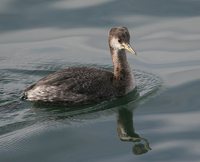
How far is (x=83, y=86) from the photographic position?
464 inches

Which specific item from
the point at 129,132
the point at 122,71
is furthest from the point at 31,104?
the point at 129,132

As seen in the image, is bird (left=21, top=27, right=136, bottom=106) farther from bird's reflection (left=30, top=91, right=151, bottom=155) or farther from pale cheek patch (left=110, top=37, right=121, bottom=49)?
bird's reflection (left=30, top=91, right=151, bottom=155)

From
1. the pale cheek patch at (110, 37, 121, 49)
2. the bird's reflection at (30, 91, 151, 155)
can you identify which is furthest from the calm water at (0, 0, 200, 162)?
the pale cheek patch at (110, 37, 121, 49)

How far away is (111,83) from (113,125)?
1377 mm

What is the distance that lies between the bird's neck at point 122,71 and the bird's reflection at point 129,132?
0.67 m

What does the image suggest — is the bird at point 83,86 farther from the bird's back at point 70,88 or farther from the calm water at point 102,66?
the calm water at point 102,66

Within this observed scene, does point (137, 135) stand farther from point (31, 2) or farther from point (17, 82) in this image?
point (31, 2)

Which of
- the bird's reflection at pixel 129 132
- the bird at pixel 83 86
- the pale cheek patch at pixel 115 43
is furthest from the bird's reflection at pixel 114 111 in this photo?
the pale cheek patch at pixel 115 43

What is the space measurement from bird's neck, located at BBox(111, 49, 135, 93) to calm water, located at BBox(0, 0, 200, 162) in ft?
0.72

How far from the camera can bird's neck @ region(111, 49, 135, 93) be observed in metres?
12.1

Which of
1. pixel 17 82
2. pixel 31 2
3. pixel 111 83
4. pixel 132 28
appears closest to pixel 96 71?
pixel 111 83

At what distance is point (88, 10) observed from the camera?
1534 cm

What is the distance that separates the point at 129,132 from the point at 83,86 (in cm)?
145

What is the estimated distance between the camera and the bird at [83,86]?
1165cm
